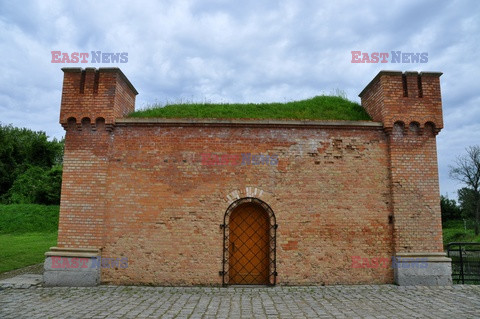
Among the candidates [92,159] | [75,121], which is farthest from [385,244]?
[75,121]

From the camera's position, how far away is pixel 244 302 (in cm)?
698

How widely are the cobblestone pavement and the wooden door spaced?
462mm

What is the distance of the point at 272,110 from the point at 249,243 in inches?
182

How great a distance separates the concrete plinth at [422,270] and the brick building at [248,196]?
0.03 meters

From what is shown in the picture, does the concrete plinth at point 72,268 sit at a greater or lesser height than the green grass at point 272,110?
lesser

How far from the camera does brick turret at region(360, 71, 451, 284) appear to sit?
8.64m

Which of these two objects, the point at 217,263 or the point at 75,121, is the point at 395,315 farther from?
the point at 75,121

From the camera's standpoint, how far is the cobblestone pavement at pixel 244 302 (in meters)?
6.08

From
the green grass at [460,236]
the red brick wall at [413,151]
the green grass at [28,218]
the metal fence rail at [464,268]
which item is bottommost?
the green grass at [460,236]

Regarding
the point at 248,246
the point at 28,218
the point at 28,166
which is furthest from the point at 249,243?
the point at 28,166

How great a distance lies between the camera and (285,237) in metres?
8.73

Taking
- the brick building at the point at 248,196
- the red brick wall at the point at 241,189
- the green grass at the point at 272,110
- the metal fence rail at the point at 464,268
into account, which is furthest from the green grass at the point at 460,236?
the red brick wall at the point at 241,189

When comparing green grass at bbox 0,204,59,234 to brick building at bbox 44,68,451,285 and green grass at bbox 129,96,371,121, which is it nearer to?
brick building at bbox 44,68,451,285

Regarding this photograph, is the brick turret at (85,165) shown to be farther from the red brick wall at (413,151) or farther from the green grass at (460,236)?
the green grass at (460,236)
